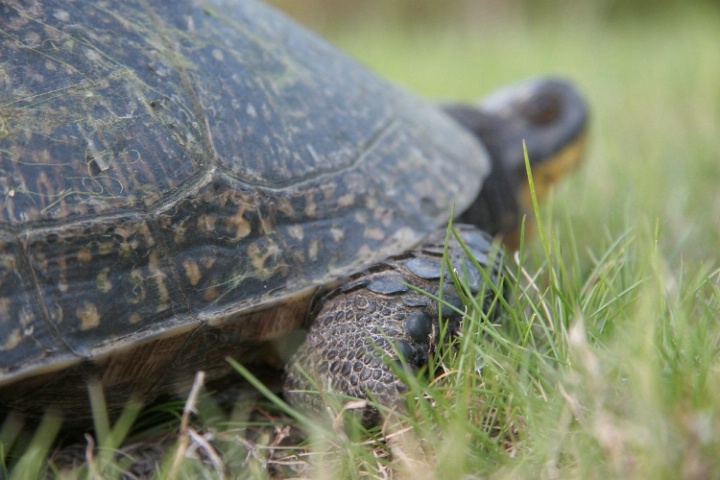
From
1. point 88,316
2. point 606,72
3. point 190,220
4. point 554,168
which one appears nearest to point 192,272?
point 190,220

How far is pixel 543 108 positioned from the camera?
2.90 meters

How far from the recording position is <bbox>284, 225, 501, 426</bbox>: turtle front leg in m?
1.34

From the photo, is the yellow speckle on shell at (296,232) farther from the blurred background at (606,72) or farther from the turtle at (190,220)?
the blurred background at (606,72)

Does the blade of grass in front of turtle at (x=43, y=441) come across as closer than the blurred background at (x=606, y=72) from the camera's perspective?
Yes

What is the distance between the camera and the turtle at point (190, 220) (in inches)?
A: 49.3

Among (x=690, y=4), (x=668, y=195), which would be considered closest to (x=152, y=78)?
(x=668, y=195)

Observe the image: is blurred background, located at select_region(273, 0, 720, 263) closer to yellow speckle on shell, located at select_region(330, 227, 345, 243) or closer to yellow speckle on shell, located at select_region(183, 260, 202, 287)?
yellow speckle on shell, located at select_region(330, 227, 345, 243)

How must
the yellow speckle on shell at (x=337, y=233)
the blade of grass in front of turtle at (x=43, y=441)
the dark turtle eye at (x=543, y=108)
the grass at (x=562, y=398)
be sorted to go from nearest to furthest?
1. the grass at (x=562, y=398)
2. the blade of grass in front of turtle at (x=43, y=441)
3. the yellow speckle on shell at (x=337, y=233)
4. the dark turtle eye at (x=543, y=108)

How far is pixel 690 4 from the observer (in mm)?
9352

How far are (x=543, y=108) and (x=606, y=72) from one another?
9.07ft

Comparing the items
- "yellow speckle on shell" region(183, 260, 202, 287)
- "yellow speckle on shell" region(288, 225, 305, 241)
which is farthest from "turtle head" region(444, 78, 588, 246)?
"yellow speckle on shell" region(183, 260, 202, 287)

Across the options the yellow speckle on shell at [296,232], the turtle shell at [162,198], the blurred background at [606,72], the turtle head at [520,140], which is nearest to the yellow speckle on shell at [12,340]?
the turtle shell at [162,198]

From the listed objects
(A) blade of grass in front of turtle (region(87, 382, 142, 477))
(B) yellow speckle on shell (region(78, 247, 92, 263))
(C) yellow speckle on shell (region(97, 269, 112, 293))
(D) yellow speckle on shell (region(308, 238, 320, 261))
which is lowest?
(A) blade of grass in front of turtle (region(87, 382, 142, 477))

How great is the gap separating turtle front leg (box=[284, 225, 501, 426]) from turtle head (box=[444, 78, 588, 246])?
66 cm
